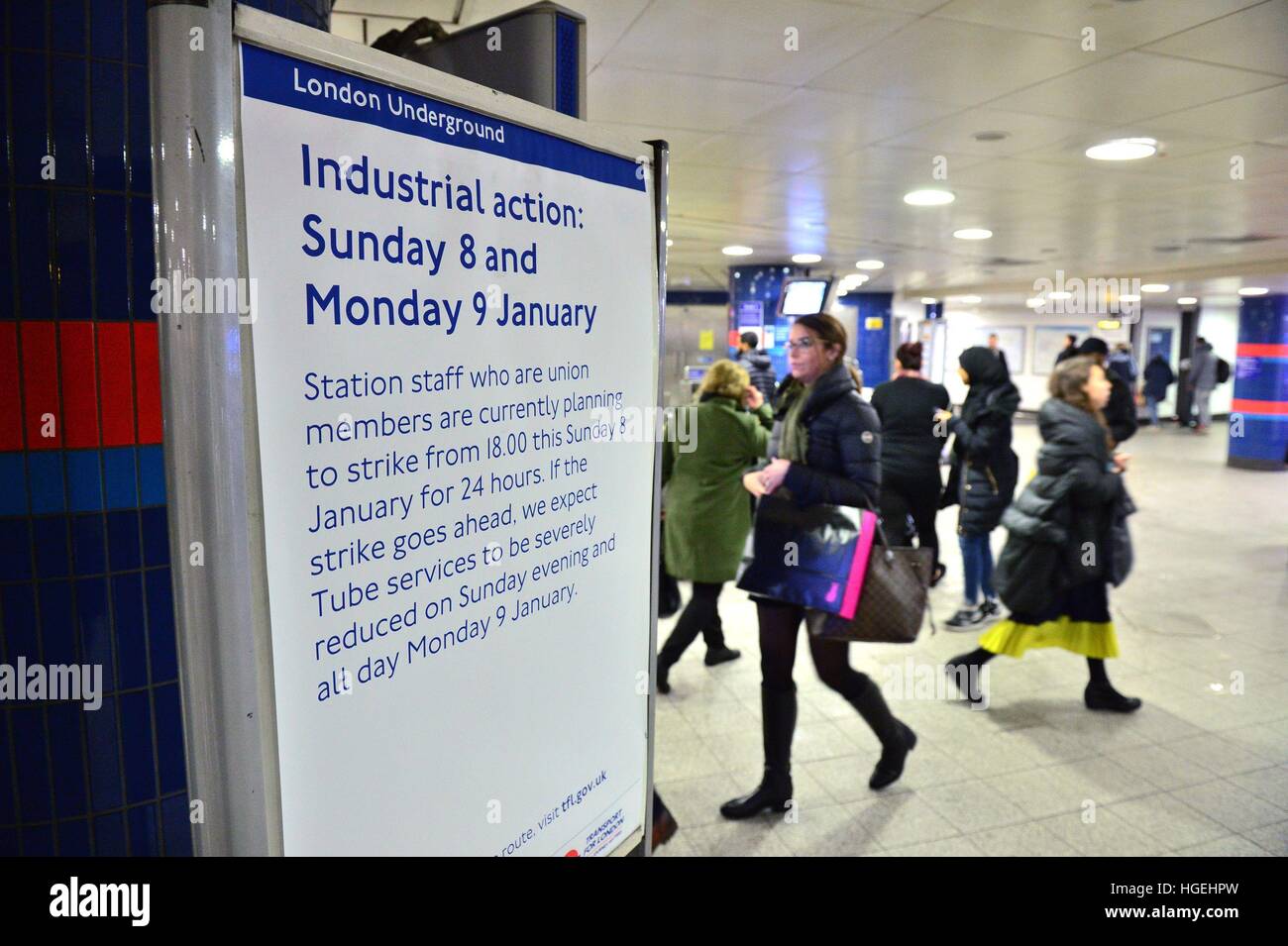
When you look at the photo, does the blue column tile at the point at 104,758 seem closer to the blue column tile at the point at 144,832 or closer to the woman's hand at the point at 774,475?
the blue column tile at the point at 144,832

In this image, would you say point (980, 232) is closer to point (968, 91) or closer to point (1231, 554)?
point (1231, 554)

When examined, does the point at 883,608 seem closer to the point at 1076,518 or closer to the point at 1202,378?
the point at 1076,518

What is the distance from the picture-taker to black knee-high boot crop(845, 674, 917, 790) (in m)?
3.36

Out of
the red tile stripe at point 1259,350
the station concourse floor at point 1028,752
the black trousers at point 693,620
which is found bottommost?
the station concourse floor at point 1028,752

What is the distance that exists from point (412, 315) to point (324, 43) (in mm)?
294

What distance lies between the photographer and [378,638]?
1025 millimetres

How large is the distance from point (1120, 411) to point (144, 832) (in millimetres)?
5469

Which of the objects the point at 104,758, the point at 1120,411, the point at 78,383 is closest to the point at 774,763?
the point at 104,758

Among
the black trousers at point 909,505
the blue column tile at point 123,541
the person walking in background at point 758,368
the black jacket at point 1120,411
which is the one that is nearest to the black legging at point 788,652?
the blue column tile at point 123,541

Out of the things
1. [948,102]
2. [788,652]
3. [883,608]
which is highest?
[948,102]

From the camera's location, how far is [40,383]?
6.38ft

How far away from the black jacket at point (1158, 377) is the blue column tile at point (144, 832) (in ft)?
68.8

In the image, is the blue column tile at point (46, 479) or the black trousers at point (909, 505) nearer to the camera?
the blue column tile at point (46, 479)

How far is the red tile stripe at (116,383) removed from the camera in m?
1.99
